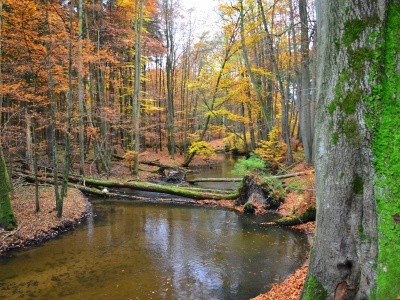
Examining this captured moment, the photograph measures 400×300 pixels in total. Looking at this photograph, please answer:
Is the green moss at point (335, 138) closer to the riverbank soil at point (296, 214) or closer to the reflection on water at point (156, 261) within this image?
the riverbank soil at point (296, 214)

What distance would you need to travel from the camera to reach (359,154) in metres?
3.00

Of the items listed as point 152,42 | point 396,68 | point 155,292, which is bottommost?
point 155,292

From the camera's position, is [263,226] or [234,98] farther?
[234,98]

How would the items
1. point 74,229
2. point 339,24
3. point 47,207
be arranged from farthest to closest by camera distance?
Answer: point 47,207, point 74,229, point 339,24

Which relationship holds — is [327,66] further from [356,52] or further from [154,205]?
[154,205]

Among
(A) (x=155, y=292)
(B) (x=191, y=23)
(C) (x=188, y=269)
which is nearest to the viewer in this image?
(A) (x=155, y=292)

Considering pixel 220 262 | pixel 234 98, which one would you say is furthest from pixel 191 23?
pixel 220 262

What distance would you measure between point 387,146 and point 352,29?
1.13 meters

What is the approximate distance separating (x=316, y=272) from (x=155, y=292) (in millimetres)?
4307

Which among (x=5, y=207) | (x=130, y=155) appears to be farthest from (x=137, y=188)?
(x=5, y=207)

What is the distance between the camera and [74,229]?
11055 millimetres

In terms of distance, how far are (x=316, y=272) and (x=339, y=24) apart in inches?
97.4

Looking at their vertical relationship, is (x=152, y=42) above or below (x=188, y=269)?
above

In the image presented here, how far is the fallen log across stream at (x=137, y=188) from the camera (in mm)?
15461
